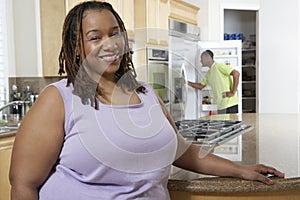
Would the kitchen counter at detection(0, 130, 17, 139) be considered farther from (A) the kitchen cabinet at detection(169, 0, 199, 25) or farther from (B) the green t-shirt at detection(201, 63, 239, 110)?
(B) the green t-shirt at detection(201, 63, 239, 110)

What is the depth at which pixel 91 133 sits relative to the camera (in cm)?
90

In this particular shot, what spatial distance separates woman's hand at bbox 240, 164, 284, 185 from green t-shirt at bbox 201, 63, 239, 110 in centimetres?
344

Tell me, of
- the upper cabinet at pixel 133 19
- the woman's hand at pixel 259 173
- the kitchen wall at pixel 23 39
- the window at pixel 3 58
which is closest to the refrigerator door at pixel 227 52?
the upper cabinet at pixel 133 19

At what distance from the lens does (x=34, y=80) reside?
10.3 ft

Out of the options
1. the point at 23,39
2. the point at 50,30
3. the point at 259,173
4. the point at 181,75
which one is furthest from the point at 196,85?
the point at 259,173

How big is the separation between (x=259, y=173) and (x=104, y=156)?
1.59 feet

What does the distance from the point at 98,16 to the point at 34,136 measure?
0.33 meters

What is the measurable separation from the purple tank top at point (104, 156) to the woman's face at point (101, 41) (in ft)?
0.32

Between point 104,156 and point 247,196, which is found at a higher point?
point 104,156

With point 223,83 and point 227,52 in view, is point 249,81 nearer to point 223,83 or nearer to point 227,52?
point 227,52

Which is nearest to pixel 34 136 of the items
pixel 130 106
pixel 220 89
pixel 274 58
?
pixel 130 106

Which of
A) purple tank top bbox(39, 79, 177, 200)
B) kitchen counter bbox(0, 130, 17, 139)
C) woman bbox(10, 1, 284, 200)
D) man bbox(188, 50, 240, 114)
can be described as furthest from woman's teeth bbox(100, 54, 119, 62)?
man bbox(188, 50, 240, 114)

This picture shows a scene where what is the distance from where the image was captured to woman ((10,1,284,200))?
2.88ft

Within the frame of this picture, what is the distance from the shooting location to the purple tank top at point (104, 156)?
2.90 feet
